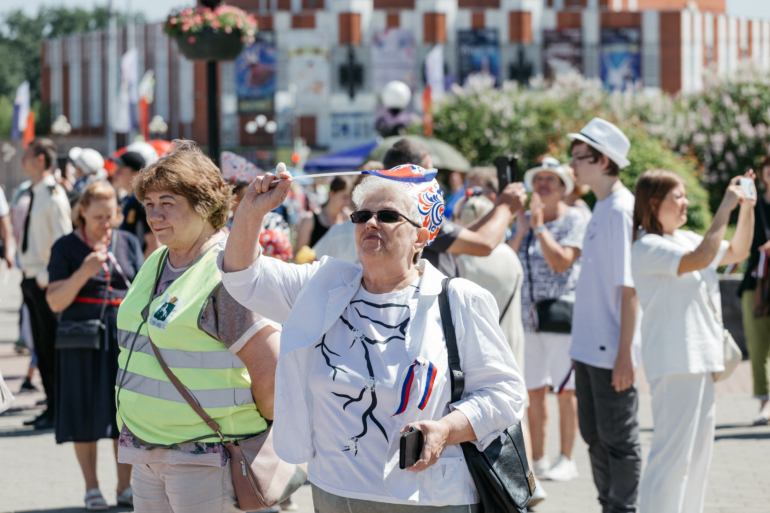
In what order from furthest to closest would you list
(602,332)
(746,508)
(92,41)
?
(92,41), (746,508), (602,332)

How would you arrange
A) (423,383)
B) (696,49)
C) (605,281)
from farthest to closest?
(696,49) → (605,281) → (423,383)

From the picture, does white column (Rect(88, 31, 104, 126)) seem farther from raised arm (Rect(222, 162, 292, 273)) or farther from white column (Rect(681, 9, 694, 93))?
raised arm (Rect(222, 162, 292, 273))

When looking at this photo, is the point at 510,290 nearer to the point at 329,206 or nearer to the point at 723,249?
the point at 723,249

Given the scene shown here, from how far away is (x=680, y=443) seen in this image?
181 inches

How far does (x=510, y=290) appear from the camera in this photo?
5512 millimetres

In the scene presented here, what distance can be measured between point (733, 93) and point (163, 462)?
20.4 m

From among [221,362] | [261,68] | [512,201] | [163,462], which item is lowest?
[163,462]

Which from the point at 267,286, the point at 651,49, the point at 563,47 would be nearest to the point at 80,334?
the point at 267,286

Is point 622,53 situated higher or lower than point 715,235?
higher

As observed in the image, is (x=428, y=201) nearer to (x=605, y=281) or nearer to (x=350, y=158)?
(x=605, y=281)

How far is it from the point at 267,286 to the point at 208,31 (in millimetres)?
6822

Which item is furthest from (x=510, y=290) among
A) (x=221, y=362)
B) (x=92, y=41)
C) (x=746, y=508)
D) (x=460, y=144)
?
(x=92, y=41)

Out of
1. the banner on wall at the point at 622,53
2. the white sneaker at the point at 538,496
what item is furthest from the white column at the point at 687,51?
the white sneaker at the point at 538,496

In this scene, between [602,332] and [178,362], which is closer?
[178,362]
